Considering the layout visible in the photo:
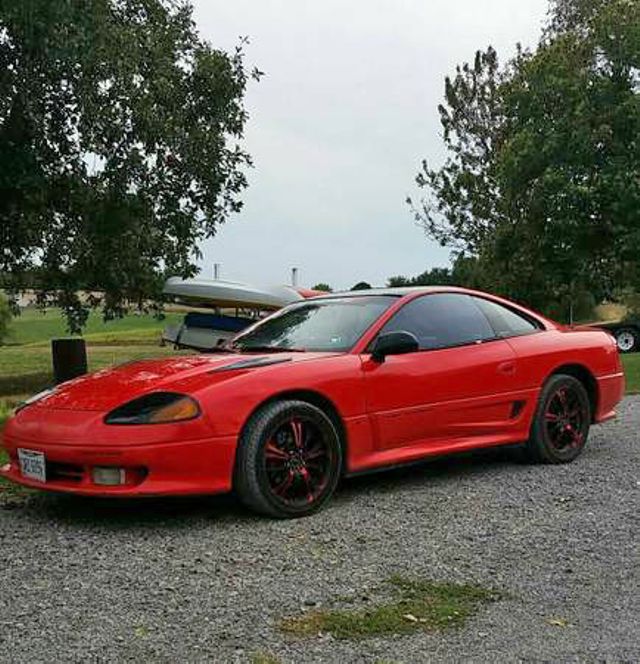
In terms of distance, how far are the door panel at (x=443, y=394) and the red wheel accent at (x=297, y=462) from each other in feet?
1.62

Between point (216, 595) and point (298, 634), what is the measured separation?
1.91 ft

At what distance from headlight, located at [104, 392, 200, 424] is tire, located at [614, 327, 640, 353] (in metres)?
27.7

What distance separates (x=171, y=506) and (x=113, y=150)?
31.5 ft

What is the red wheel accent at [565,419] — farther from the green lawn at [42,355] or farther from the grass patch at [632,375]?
the grass patch at [632,375]

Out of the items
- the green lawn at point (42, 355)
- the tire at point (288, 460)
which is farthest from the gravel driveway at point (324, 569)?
the green lawn at point (42, 355)

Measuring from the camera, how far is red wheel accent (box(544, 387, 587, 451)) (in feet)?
23.5

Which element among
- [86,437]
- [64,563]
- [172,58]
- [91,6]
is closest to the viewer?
[64,563]

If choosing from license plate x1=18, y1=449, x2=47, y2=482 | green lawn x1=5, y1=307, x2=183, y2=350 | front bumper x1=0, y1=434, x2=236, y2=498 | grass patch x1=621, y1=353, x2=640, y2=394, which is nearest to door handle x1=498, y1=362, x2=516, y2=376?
front bumper x1=0, y1=434, x2=236, y2=498

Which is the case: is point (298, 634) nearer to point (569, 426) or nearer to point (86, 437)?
point (86, 437)

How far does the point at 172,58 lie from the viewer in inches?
601

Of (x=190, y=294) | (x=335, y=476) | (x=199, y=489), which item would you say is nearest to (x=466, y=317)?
(x=335, y=476)

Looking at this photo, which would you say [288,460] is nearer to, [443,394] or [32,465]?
[443,394]

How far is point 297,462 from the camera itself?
5.47 metres

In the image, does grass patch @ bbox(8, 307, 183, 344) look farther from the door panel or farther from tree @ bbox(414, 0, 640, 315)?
the door panel
